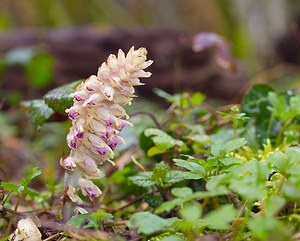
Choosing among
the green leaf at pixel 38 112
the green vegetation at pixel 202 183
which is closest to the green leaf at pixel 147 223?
the green vegetation at pixel 202 183

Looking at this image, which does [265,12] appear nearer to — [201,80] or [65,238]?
[201,80]

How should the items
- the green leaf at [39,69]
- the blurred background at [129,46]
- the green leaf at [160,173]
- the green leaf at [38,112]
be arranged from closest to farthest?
1. the green leaf at [160,173]
2. the green leaf at [38,112]
3. the blurred background at [129,46]
4. the green leaf at [39,69]

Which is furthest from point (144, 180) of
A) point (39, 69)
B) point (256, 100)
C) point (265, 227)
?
point (39, 69)

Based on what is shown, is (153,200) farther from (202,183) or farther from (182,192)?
(182,192)

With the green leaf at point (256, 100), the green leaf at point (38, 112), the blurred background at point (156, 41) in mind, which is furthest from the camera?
the blurred background at point (156, 41)

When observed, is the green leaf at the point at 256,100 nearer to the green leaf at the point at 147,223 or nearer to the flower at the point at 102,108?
the flower at the point at 102,108

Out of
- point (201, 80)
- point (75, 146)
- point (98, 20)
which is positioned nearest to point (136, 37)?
point (201, 80)

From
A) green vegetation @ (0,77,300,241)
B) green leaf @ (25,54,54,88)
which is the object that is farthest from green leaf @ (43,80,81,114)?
green leaf @ (25,54,54,88)
